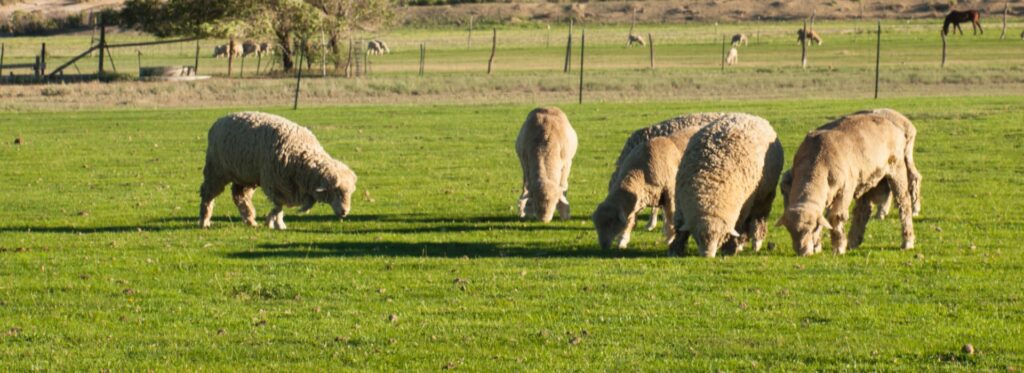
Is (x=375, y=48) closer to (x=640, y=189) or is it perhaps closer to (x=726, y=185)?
(x=640, y=189)

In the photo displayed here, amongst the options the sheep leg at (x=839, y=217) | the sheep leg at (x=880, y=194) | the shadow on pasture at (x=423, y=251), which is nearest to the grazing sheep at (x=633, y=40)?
the sheep leg at (x=880, y=194)

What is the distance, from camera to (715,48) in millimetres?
95312

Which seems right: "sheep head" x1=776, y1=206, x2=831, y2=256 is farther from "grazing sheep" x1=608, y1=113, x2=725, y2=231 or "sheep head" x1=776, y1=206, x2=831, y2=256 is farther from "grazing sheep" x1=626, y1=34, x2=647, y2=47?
"grazing sheep" x1=626, y1=34, x2=647, y2=47

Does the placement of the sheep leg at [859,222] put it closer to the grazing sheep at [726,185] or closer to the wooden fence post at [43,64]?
the grazing sheep at [726,185]

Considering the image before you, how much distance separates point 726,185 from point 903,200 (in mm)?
2599

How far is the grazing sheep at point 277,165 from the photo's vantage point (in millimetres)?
19219

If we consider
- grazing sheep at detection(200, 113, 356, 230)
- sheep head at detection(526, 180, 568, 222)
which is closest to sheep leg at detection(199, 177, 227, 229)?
grazing sheep at detection(200, 113, 356, 230)

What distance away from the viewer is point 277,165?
63.0 ft

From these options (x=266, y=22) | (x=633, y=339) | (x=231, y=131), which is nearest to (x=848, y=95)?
(x=266, y=22)

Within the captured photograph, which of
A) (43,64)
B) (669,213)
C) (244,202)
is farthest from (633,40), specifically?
(669,213)

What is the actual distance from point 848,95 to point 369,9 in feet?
111

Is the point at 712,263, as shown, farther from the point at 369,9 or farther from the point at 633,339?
the point at 369,9

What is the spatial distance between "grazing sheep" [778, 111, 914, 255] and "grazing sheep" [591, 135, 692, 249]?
1609 millimetres

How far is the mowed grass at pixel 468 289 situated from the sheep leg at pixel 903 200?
30 cm
